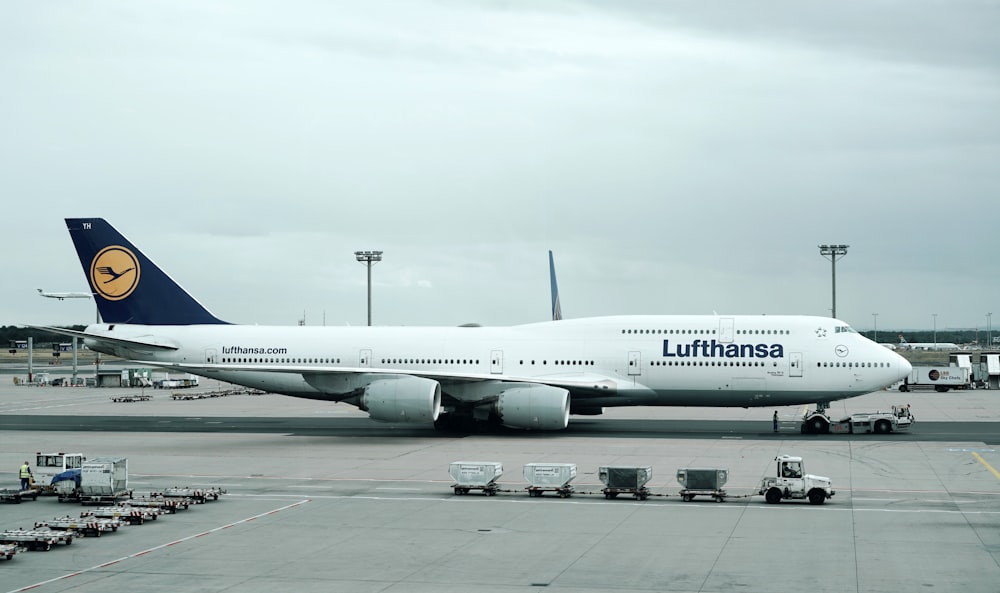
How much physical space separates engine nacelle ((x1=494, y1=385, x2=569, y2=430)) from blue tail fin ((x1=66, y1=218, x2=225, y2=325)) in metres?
16.0

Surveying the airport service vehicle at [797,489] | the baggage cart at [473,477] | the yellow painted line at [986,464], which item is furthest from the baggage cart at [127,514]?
the yellow painted line at [986,464]

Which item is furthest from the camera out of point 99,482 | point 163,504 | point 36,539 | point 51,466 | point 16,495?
point 51,466

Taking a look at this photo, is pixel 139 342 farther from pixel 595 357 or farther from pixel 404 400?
pixel 595 357

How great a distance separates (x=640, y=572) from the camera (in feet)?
57.1

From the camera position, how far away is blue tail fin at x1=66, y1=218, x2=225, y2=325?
45.6 meters

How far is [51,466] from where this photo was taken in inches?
1052

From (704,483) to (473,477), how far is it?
5.87 meters

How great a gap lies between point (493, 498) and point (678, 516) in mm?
4936

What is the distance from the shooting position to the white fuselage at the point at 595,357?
41.3 meters

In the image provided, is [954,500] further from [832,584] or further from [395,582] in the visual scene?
[395,582]

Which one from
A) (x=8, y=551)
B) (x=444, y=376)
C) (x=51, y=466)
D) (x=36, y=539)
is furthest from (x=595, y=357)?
(x=8, y=551)

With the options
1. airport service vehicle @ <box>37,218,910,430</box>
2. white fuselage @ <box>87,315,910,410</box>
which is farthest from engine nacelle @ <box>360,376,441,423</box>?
white fuselage @ <box>87,315,910,410</box>

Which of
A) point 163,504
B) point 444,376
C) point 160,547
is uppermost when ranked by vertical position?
point 444,376

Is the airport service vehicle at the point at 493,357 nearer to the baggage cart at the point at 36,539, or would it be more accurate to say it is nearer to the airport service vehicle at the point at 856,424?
the airport service vehicle at the point at 856,424
